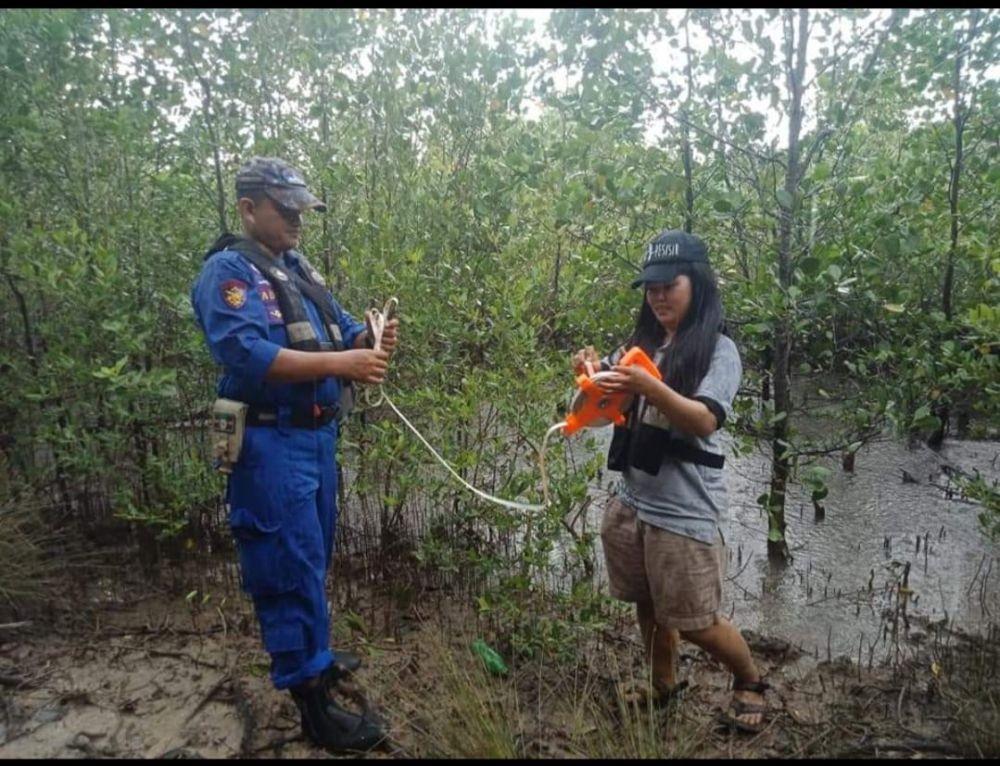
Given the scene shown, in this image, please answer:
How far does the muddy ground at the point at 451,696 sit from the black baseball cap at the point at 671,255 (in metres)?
1.38

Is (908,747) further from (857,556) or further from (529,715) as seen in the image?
(857,556)

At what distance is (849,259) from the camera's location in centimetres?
320

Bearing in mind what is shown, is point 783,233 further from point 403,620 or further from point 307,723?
point 307,723

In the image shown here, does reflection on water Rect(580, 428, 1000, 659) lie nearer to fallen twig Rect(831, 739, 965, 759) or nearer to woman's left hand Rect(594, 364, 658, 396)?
fallen twig Rect(831, 739, 965, 759)

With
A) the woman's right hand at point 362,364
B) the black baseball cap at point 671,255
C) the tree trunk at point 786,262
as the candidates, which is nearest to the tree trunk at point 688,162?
the tree trunk at point 786,262

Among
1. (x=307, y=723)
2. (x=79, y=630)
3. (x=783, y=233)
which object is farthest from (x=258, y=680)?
(x=783, y=233)

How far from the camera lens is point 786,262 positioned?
11.5ft

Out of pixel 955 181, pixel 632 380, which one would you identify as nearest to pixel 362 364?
pixel 632 380

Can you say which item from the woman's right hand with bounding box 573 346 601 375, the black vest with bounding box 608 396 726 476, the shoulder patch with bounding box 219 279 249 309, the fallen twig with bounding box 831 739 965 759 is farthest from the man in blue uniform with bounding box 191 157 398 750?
the fallen twig with bounding box 831 739 965 759

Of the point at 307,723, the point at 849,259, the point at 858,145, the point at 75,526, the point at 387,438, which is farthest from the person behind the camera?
the point at 75,526

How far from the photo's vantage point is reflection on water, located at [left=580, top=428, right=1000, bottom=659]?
3.58 metres

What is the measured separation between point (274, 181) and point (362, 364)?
0.73m

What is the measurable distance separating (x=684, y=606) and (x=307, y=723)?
1.44 meters

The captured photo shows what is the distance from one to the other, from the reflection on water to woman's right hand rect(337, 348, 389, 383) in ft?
6.16
